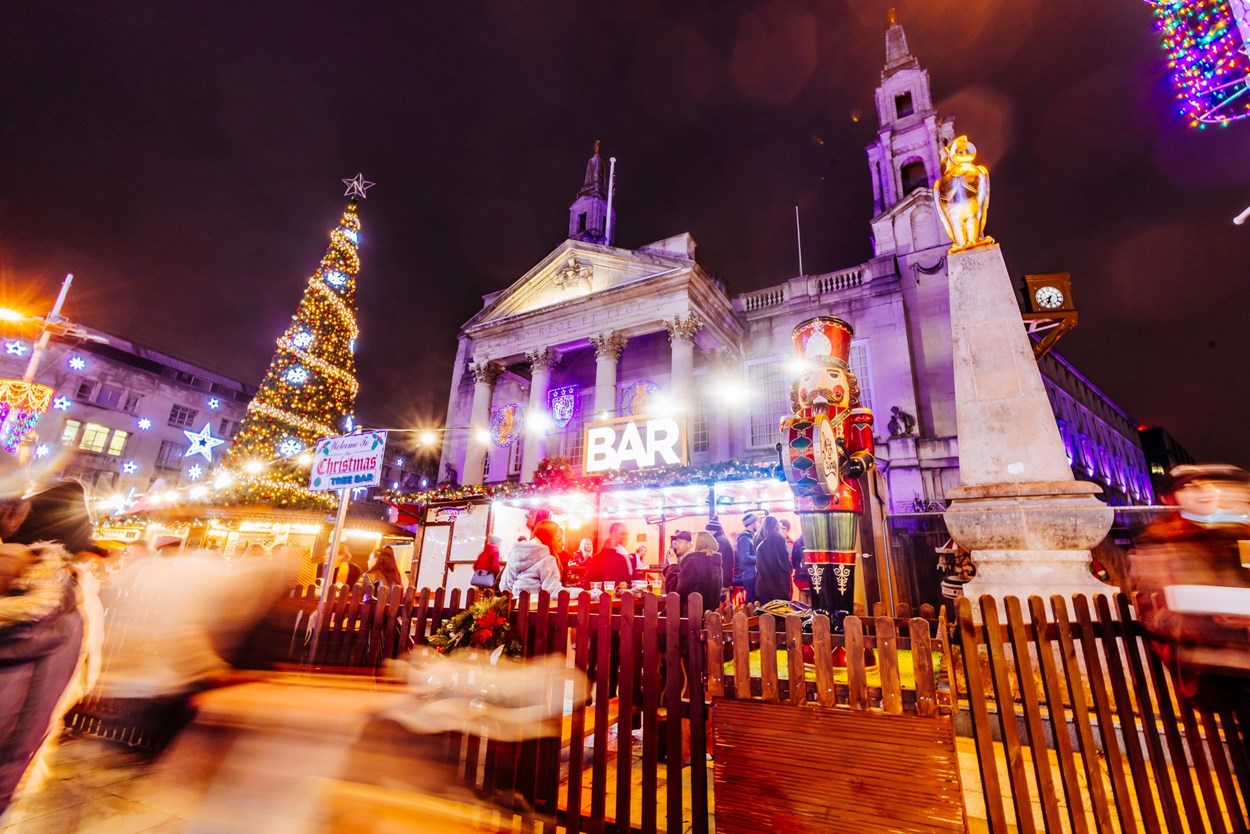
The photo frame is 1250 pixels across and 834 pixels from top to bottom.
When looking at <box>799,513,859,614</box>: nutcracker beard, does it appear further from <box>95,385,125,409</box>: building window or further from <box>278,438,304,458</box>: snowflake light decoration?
<box>95,385,125,409</box>: building window

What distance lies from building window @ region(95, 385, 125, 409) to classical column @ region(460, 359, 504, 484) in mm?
32521

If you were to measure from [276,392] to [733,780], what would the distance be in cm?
2440

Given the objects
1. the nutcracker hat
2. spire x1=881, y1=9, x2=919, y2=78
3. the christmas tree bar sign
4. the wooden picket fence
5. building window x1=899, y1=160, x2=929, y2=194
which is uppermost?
spire x1=881, y1=9, x2=919, y2=78

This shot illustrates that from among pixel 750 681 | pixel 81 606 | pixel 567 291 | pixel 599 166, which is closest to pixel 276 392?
pixel 567 291

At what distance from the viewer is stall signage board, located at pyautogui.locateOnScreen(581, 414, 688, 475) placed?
13578 mm

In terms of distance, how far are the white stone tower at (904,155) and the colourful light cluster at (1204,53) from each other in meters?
8.84

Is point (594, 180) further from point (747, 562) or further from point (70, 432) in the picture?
point (70, 432)

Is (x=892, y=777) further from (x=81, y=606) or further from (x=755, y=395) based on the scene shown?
(x=755, y=395)

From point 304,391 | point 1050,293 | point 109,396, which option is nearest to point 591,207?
point 304,391

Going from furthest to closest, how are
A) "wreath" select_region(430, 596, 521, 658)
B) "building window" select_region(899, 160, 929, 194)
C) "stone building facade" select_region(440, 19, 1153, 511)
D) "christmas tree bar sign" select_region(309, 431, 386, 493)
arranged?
"building window" select_region(899, 160, 929, 194) → "stone building facade" select_region(440, 19, 1153, 511) → "christmas tree bar sign" select_region(309, 431, 386, 493) → "wreath" select_region(430, 596, 521, 658)

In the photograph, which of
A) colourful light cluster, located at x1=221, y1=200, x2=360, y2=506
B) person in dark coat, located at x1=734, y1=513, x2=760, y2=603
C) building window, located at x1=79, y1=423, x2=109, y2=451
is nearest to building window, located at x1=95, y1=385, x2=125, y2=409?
building window, located at x1=79, y1=423, x2=109, y2=451

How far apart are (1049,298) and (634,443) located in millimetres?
12675

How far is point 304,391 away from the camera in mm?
21484

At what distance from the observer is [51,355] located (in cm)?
3209
